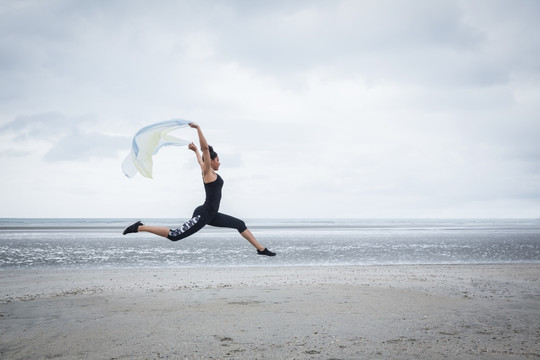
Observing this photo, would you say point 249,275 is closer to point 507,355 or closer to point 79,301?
point 79,301

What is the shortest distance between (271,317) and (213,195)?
17.4 ft

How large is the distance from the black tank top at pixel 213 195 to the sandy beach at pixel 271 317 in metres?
3.25

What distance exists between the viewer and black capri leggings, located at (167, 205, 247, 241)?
293 inches

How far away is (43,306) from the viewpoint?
13.0 meters

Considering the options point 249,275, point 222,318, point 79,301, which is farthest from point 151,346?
point 249,275

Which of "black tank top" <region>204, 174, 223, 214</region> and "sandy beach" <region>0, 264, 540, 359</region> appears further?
"sandy beach" <region>0, 264, 540, 359</region>

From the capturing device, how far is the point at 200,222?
7.42 m

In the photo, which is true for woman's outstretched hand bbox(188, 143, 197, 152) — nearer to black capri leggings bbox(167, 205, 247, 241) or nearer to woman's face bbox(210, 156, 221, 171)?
woman's face bbox(210, 156, 221, 171)

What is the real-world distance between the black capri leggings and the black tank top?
0.34ft

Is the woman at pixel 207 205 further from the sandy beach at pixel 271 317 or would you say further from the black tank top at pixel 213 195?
the sandy beach at pixel 271 317

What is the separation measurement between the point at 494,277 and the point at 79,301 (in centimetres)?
1719

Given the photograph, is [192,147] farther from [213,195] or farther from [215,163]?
[213,195]

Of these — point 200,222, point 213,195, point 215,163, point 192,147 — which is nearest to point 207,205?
point 213,195

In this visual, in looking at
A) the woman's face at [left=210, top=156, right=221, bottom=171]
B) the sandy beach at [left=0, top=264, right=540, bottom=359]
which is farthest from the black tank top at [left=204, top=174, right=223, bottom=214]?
the sandy beach at [left=0, top=264, right=540, bottom=359]
